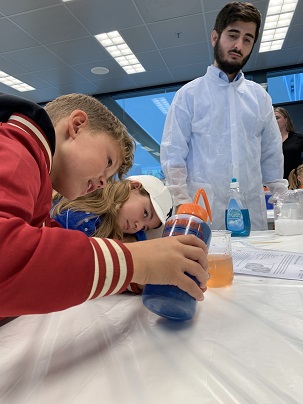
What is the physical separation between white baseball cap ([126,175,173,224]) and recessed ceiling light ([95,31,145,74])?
2.88 metres

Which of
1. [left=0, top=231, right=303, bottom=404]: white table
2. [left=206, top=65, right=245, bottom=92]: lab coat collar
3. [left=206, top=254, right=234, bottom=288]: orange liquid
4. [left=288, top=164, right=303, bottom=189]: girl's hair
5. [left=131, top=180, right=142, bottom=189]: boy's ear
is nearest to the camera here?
[left=0, top=231, right=303, bottom=404]: white table

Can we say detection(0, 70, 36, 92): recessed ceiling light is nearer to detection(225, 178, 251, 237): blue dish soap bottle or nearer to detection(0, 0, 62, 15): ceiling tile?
detection(0, 0, 62, 15): ceiling tile

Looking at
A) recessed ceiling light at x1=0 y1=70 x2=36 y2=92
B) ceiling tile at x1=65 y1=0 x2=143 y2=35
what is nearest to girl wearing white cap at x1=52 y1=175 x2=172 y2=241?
ceiling tile at x1=65 y1=0 x2=143 y2=35

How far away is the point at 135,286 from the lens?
611mm

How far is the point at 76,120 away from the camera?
692mm

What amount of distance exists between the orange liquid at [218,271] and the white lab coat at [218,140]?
0.96 meters

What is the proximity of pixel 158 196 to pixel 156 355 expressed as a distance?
0.67 metres

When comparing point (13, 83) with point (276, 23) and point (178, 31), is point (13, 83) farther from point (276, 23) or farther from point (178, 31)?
point (276, 23)

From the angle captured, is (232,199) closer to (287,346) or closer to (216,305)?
(216,305)

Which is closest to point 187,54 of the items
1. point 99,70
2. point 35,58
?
point 99,70

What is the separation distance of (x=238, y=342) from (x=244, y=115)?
148 centimetres

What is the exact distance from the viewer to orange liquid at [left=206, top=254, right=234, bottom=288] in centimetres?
65

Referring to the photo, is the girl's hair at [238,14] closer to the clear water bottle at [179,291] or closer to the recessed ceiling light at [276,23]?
the clear water bottle at [179,291]

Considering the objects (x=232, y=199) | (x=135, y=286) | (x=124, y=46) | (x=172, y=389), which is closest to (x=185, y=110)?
(x=232, y=199)
